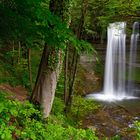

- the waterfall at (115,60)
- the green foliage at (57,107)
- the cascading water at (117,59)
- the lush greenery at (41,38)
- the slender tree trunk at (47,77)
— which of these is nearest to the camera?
the lush greenery at (41,38)

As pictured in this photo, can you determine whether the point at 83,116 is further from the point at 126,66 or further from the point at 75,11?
the point at 126,66

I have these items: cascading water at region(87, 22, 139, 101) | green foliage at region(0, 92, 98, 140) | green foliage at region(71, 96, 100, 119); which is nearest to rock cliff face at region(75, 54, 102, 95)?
cascading water at region(87, 22, 139, 101)

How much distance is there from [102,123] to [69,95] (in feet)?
6.09

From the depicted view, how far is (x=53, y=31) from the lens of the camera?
4406 millimetres

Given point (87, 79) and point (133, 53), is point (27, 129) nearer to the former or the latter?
point (87, 79)

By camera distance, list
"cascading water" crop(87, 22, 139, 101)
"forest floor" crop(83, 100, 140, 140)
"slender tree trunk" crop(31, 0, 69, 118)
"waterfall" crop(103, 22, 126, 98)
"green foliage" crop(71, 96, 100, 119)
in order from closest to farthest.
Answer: "slender tree trunk" crop(31, 0, 69, 118), "forest floor" crop(83, 100, 140, 140), "green foliage" crop(71, 96, 100, 119), "cascading water" crop(87, 22, 139, 101), "waterfall" crop(103, 22, 126, 98)

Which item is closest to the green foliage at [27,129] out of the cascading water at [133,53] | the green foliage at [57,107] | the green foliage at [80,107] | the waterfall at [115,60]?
the green foliage at [57,107]

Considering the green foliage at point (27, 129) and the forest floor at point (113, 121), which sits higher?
the green foliage at point (27, 129)

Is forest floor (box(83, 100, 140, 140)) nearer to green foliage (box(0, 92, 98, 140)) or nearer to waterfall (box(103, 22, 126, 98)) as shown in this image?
waterfall (box(103, 22, 126, 98))

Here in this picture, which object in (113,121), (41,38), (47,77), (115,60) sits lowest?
(113,121)

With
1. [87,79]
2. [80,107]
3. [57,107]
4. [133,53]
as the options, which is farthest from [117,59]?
[57,107]

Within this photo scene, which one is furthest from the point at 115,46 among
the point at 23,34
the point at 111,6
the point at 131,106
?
the point at 23,34

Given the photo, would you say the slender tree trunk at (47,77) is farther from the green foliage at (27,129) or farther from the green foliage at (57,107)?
the green foliage at (57,107)

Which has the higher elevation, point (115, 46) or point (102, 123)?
point (115, 46)
